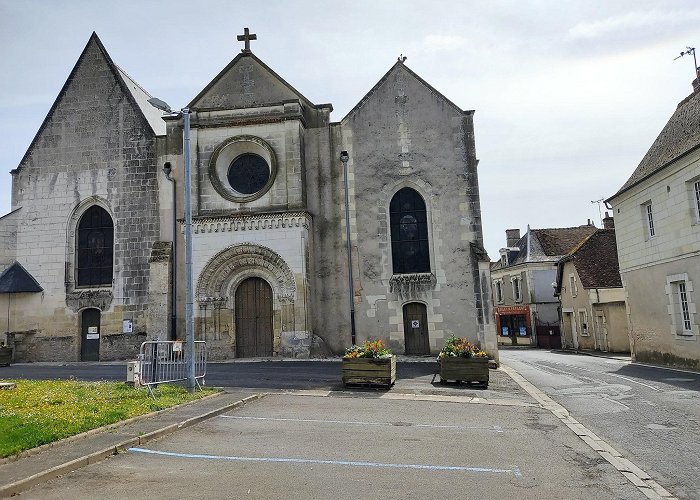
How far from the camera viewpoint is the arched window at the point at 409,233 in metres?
20.6

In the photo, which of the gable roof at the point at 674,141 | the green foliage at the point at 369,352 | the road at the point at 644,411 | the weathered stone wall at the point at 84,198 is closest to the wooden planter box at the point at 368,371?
the green foliage at the point at 369,352

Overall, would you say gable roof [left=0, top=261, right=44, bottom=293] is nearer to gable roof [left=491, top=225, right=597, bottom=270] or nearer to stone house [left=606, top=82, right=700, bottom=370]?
stone house [left=606, top=82, right=700, bottom=370]

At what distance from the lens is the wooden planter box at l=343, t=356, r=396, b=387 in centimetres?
1288

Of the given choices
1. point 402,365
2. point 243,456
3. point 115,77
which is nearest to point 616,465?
point 243,456

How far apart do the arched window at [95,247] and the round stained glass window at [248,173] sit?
546cm

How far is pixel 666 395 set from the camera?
41.1ft

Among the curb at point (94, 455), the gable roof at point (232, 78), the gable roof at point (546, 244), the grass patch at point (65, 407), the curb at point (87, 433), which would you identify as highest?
the gable roof at point (232, 78)

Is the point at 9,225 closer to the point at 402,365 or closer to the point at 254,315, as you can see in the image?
the point at 254,315

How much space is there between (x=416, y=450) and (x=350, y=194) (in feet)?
47.2

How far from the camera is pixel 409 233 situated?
2075cm

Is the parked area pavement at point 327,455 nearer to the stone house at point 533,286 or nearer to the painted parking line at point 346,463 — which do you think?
the painted parking line at point 346,463

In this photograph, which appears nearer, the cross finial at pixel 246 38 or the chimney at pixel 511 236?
the cross finial at pixel 246 38

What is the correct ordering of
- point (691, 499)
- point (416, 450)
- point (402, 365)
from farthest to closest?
point (402, 365) → point (416, 450) → point (691, 499)

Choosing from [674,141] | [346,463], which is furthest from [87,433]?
[674,141]
